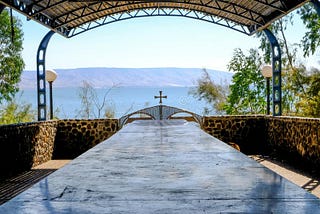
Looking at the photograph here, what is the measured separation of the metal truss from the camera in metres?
9.38

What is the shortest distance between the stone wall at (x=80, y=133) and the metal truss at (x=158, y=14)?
2127 mm

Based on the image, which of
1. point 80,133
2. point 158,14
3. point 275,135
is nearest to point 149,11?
point 158,14

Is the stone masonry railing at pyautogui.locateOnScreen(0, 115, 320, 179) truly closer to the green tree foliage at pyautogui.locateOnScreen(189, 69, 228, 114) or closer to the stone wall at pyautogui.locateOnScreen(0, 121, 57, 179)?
the stone wall at pyautogui.locateOnScreen(0, 121, 57, 179)

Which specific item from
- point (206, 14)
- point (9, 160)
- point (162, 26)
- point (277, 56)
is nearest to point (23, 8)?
point (9, 160)

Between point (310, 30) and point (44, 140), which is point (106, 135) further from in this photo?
point (310, 30)

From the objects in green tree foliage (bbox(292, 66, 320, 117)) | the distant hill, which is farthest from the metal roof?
the distant hill

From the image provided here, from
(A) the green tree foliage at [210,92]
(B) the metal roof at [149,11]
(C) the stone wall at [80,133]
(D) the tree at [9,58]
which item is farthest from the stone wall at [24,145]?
(A) the green tree foliage at [210,92]

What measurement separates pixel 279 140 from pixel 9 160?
5.20 metres

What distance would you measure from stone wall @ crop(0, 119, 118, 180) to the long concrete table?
4284mm

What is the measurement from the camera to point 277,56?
364 inches

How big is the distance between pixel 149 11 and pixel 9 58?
10352 millimetres

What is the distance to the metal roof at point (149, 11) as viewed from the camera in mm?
7645

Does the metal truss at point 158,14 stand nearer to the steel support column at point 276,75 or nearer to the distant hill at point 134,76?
the steel support column at point 276,75

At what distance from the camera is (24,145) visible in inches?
287
